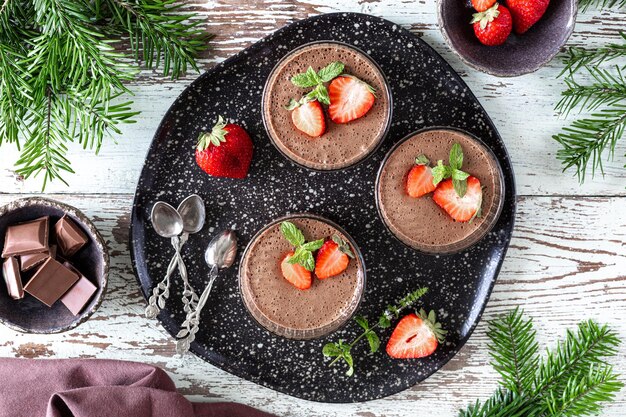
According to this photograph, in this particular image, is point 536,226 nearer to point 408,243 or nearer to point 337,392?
point 408,243

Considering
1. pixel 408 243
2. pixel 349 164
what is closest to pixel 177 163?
pixel 349 164

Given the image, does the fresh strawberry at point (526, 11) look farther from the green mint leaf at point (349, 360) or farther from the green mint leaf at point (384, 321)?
the green mint leaf at point (349, 360)

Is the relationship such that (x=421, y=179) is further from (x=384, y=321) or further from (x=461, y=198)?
(x=384, y=321)

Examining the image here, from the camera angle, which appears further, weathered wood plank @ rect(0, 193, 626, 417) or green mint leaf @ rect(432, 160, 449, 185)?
weathered wood plank @ rect(0, 193, 626, 417)

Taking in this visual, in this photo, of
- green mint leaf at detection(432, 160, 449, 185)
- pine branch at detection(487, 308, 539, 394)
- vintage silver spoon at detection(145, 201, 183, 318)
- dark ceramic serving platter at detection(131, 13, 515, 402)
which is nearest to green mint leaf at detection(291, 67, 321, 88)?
dark ceramic serving platter at detection(131, 13, 515, 402)

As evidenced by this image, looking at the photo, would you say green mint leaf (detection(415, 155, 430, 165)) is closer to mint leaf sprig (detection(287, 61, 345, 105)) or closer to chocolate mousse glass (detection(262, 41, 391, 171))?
chocolate mousse glass (detection(262, 41, 391, 171))

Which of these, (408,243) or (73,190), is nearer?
(408,243)
